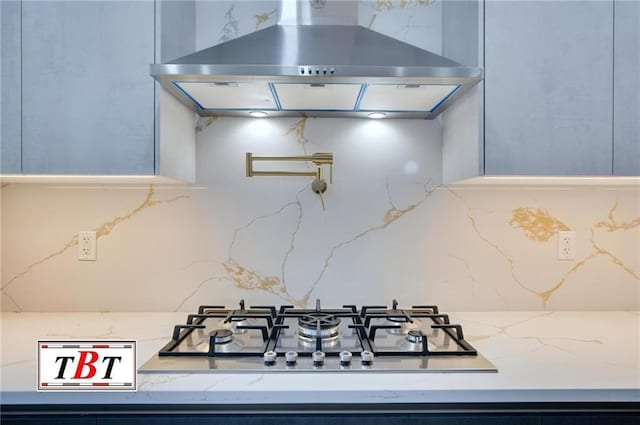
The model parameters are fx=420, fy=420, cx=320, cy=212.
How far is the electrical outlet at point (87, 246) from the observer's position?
1562mm

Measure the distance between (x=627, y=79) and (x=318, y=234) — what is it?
42.0 inches

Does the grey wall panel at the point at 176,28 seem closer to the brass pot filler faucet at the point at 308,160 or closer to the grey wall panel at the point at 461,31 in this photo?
the brass pot filler faucet at the point at 308,160

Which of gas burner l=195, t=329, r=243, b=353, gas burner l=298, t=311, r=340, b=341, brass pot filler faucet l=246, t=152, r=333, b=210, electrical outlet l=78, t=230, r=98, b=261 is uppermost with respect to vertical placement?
brass pot filler faucet l=246, t=152, r=333, b=210

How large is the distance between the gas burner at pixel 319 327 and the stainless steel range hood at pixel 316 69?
696mm

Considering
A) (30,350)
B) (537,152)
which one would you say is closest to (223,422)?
(30,350)

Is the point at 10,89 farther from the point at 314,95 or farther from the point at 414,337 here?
the point at 414,337

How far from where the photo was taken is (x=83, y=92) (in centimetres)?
119

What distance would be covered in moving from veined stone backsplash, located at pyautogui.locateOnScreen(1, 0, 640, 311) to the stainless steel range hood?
0.72 ft

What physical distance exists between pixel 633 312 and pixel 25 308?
2.28 meters

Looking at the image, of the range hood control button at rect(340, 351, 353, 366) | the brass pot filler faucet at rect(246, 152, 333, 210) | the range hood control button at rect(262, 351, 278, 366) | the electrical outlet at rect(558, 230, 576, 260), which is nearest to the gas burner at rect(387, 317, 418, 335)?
the range hood control button at rect(340, 351, 353, 366)

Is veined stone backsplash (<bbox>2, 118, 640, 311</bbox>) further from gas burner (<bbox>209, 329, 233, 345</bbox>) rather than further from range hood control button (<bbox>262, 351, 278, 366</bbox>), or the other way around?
range hood control button (<bbox>262, 351, 278, 366</bbox>)

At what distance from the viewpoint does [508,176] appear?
47.1 inches

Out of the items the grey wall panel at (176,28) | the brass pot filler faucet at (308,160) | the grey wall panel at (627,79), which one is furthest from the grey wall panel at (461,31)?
the grey wall panel at (176,28)

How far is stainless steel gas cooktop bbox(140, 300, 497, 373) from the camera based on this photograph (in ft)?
3.39
